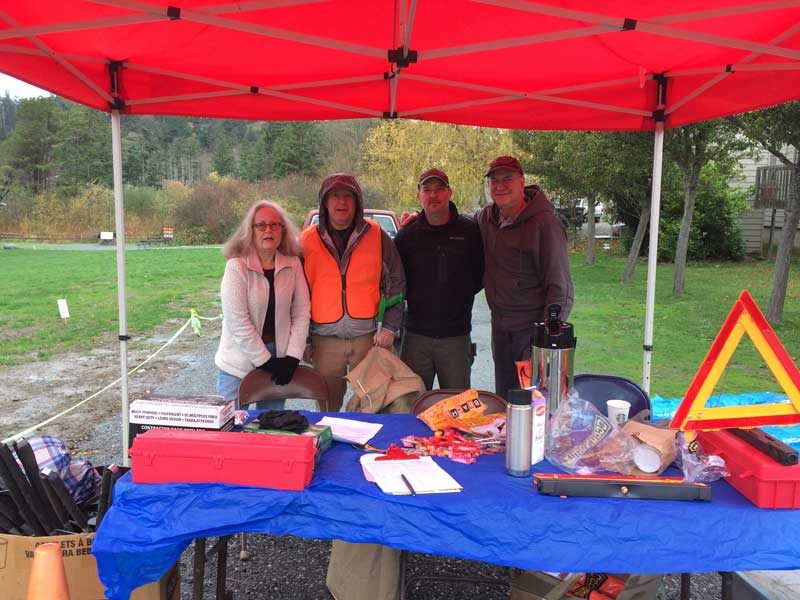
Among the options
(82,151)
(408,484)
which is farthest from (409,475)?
(82,151)

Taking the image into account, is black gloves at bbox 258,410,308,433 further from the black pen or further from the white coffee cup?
the white coffee cup

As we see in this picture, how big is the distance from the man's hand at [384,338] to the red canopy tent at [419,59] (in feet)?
4.58

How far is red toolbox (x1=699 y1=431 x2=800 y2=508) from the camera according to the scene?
5.64 feet

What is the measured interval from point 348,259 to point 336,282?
0.14m

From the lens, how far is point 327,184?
331 centimetres

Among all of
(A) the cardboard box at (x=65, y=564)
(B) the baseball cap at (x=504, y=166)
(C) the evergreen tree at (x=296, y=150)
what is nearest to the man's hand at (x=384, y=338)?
(B) the baseball cap at (x=504, y=166)

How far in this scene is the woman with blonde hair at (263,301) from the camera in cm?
306

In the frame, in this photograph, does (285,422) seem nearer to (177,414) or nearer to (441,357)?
(177,414)

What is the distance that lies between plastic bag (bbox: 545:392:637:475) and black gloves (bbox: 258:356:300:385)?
1.41m

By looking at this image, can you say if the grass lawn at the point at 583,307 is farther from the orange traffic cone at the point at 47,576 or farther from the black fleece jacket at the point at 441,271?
the orange traffic cone at the point at 47,576

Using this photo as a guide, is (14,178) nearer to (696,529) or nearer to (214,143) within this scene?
(214,143)

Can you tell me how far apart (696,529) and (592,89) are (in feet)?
8.79

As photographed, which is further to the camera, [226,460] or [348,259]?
[348,259]

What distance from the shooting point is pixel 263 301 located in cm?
314
